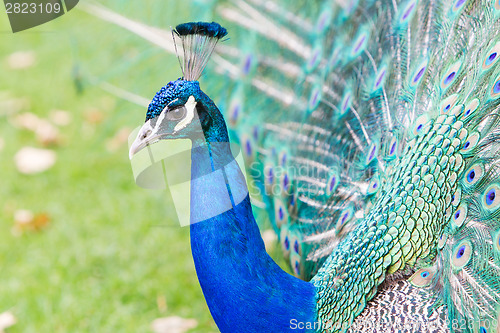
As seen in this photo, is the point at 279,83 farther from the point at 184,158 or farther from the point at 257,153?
the point at 184,158

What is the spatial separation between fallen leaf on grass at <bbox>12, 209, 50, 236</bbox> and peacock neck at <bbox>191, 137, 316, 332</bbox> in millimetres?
1172

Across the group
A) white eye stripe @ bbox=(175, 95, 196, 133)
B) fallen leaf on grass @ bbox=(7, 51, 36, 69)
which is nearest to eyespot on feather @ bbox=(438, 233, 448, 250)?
white eye stripe @ bbox=(175, 95, 196, 133)

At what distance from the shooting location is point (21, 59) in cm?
305

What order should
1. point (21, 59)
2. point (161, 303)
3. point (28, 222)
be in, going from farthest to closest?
point (21, 59)
point (28, 222)
point (161, 303)

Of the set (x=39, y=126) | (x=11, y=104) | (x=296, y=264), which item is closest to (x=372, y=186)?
(x=296, y=264)

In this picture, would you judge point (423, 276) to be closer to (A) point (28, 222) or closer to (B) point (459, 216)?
(B) point (459, 216)

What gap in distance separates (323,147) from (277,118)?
0.19m

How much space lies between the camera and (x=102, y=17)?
168cm

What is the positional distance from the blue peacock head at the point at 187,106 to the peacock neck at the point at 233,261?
0.04 metres

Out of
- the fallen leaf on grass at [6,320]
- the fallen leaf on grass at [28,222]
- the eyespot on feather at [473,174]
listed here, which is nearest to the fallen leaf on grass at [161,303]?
the fallen leaf on grass at [6,320]

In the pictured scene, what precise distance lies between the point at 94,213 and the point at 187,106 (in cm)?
129

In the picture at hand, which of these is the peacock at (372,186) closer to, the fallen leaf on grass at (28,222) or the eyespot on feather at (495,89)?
the eyespot on feather at (495,89)

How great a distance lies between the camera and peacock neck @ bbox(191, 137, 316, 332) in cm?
111

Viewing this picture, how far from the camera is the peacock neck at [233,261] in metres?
1.11
